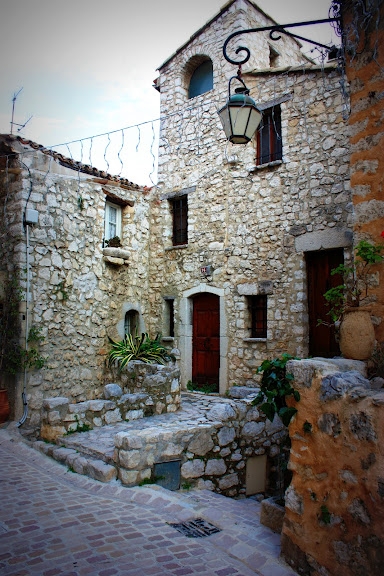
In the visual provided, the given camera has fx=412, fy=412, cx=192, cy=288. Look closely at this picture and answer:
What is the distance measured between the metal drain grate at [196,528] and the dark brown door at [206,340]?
551 cm

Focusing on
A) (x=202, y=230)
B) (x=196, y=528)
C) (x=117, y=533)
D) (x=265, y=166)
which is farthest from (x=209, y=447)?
(x=265, y=166)

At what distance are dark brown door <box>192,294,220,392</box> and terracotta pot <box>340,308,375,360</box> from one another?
19.9ft

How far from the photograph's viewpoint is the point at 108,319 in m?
8.93

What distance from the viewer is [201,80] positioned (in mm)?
10461

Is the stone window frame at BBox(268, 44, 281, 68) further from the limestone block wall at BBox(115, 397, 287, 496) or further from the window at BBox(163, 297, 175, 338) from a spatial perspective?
the limestone block wall at BBox(115, 397, 287, 496)

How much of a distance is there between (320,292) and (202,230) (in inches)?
126

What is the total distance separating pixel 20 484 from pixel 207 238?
6.47 metres

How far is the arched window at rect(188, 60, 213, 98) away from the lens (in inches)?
403

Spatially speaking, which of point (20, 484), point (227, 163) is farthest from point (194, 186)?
point (20, 484)

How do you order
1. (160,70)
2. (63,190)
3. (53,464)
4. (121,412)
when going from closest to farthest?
(53,464) → (121,412) → (63,190) → (160,70)

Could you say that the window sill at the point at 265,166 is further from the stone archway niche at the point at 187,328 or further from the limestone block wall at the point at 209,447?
the limestone block wall at the point at 209,447

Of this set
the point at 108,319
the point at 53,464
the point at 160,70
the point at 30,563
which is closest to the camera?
the point at 30,563

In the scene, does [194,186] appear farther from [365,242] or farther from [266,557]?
[266,557]

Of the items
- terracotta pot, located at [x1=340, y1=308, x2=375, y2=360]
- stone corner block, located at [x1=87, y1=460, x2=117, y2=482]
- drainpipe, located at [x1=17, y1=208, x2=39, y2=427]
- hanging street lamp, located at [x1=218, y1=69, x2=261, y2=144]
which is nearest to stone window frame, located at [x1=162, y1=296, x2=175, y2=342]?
drainpipe, located at [x1=17, y1=208, x2=39, y2=427]
